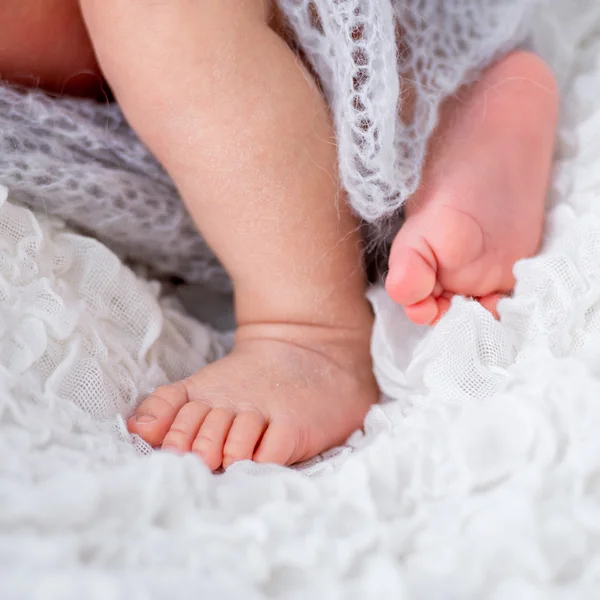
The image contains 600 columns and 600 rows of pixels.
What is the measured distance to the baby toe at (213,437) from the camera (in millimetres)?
514

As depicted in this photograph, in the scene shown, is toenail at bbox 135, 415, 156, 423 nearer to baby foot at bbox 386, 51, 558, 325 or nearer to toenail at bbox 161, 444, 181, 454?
toenail at bbox 161, 444, 181, 454

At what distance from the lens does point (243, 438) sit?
52 centimetres

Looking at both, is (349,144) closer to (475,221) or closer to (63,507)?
(475,221)

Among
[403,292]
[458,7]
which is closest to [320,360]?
[403,292]

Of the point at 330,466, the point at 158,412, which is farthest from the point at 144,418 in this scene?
the point at 330,466

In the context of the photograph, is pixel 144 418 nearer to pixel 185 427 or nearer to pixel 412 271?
pixel 185 427

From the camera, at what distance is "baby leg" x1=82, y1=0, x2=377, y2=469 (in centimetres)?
54

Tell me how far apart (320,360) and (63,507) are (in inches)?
10.7

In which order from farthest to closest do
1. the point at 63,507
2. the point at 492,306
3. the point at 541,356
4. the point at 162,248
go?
1. the point at 162,248
2. the point at 492,306
3. the point at 541,356
4. the point at 63,507

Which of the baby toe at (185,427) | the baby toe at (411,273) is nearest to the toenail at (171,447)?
the baby toe at (185,427)

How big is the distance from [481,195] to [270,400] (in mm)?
219

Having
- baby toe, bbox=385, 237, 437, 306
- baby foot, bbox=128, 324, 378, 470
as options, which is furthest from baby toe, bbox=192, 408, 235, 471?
baby toe, bbox=385, 237, 437, 306

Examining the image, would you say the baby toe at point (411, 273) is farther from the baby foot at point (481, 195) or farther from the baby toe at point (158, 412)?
the baby toe at point (158, 412)

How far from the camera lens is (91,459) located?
45 cm
